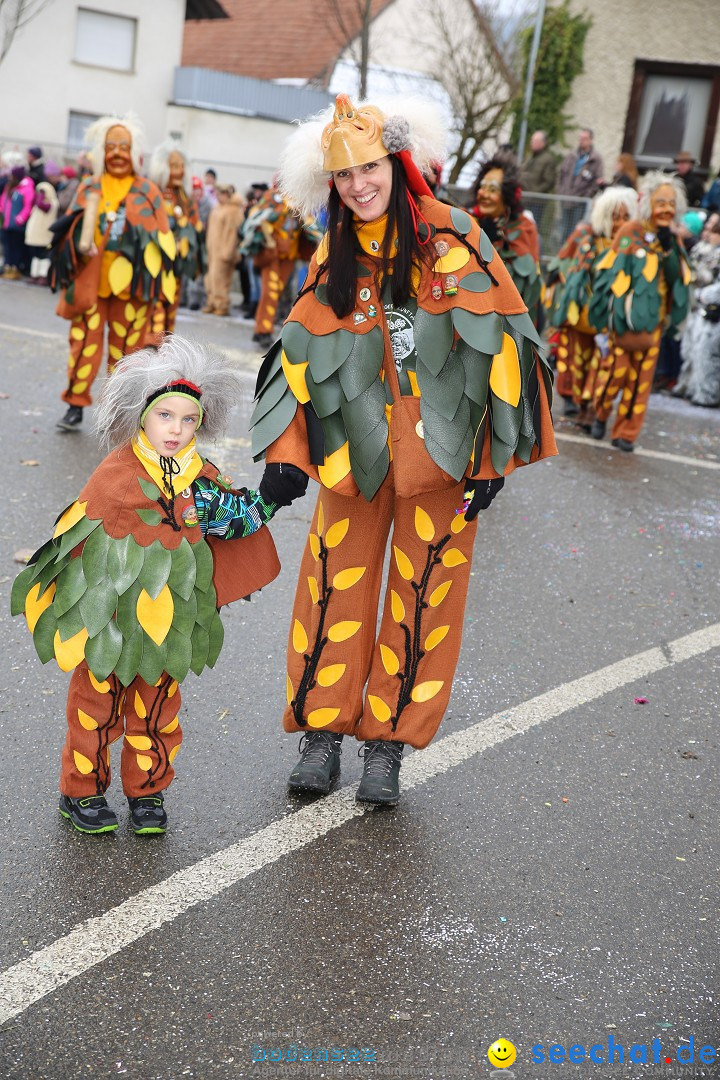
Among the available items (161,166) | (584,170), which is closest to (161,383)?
(161,166)

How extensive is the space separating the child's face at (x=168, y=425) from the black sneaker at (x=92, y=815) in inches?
37.2

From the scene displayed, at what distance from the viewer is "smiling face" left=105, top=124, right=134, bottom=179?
693 centimetres

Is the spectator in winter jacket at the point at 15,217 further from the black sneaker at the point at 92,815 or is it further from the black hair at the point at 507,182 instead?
the black sneaker at the point at 92,815

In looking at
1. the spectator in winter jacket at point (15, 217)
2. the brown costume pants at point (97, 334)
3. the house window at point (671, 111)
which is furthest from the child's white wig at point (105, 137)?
the house window at point (671, 111)

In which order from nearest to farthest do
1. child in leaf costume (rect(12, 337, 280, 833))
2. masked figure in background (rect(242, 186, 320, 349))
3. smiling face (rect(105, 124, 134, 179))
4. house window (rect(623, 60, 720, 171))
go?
1. child in leaf costume (rect(12, 337, 280, 833))
2. smiling face (rect(105, 124, 134, 179))
3. masked figure in background (rect(242, 186, 320, 349))
4. house window (rect(623, 60, 720, 171))

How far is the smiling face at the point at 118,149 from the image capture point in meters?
6.93

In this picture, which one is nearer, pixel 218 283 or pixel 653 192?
pixel 653 192

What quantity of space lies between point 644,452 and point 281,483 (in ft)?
19.9

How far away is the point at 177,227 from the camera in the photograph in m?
7.81

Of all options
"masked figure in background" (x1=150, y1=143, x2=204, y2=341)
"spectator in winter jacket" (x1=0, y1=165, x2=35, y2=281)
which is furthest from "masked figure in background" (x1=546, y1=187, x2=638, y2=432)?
"spectator in winter jacket" (x1=0, y1=165, x2=35, y2=281)

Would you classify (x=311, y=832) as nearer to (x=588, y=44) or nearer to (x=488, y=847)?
(x=488, y=847)

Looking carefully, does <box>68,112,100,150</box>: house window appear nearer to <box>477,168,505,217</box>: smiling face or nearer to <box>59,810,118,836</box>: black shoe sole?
<box>477,168,505,217</box>: smiling face

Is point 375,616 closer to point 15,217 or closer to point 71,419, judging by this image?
point 71,419

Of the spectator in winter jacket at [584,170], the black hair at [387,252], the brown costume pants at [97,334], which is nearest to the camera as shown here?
the black hair at [387,252]
